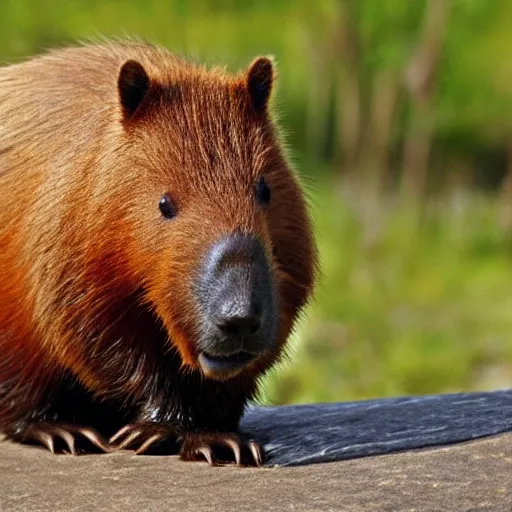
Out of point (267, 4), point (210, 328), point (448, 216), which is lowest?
point (448, 216)

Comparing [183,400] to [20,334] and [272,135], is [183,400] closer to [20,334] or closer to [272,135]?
[20,334]

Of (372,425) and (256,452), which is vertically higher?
(256,452)

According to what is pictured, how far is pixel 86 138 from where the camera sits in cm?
632

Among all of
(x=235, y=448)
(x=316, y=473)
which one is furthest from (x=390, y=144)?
(x=316, y=473)

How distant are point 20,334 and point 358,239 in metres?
8.95

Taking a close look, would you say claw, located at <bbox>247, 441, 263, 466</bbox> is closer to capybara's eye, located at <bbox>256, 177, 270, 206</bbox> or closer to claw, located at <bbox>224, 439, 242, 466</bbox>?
claw, located at <bbox>224, 439, 242, 466</bbox>

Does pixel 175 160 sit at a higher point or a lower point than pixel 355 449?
higher

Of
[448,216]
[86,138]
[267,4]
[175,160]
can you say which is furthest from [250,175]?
[267,4]

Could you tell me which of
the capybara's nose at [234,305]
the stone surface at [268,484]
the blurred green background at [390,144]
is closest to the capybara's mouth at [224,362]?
the capybara's nose at [234,305]

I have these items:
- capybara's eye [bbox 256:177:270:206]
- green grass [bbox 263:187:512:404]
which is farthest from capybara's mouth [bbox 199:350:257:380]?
green grass [bbox 263:187:512:404]

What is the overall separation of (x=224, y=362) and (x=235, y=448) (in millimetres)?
542

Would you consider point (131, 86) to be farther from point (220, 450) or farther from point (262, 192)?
point (220, 450)

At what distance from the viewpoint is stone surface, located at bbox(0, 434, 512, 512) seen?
17.8ft

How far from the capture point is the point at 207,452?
19.9 feet
